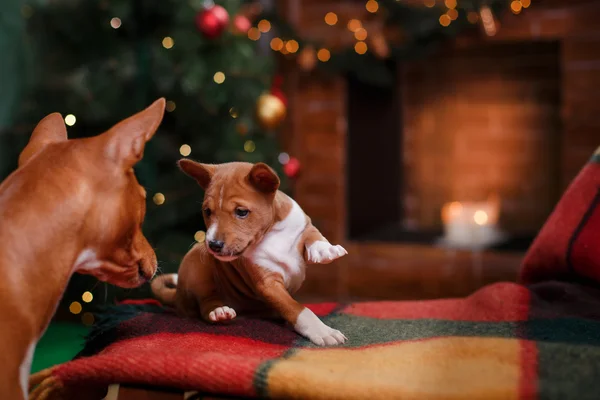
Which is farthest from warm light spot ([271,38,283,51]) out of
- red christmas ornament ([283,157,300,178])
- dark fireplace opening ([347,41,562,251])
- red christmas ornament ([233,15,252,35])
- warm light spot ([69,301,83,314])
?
warm light spot ([69,301,83,314])

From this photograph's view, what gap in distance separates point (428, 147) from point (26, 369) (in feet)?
8.43

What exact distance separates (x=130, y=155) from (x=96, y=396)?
0.33 metres

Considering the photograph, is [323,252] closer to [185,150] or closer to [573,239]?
[573,239]

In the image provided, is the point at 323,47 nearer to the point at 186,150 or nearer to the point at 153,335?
the point at 186,150

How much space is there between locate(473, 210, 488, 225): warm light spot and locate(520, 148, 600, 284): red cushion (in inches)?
54.3

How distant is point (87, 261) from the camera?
0.71m

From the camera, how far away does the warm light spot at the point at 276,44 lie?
2.74 meters

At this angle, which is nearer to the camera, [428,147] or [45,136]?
[45,136]

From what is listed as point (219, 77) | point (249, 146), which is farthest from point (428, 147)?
point (219, 77)

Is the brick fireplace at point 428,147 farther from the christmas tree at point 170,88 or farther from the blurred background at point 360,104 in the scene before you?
the christmas tree at point 170,88

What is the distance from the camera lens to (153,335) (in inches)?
33.9

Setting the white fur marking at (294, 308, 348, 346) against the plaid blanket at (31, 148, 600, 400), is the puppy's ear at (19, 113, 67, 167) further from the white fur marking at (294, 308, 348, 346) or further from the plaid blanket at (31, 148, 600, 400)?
the white fur marking at (294, 308, 348, 346)

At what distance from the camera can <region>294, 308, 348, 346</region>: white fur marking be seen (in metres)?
0.84

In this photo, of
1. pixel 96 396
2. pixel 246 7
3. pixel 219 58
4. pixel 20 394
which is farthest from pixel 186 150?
pixel 20 394
